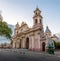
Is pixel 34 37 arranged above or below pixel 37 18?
below

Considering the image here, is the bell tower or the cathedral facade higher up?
the bell tower

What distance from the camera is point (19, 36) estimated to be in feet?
221

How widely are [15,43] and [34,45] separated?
17857 millimetres

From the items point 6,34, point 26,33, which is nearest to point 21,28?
point 26,33

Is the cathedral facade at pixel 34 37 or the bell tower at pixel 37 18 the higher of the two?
the bell tower at pixel 37 18

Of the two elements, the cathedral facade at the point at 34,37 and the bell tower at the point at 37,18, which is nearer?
the cathedral facade at the point at 34,37

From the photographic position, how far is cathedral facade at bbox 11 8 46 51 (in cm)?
5297

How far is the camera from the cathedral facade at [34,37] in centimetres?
5297

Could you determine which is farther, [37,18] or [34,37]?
[37,18]

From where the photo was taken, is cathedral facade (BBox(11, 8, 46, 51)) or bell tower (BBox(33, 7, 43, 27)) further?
bell tower (BBox(33, 7, 43, 27))

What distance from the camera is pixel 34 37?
55719 millimetres

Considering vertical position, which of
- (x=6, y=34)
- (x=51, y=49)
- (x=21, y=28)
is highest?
(x=21, y=28)

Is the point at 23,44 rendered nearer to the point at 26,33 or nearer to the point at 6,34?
the point at 26,33

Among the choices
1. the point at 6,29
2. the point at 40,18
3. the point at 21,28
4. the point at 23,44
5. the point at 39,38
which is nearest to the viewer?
the point at 6,29
